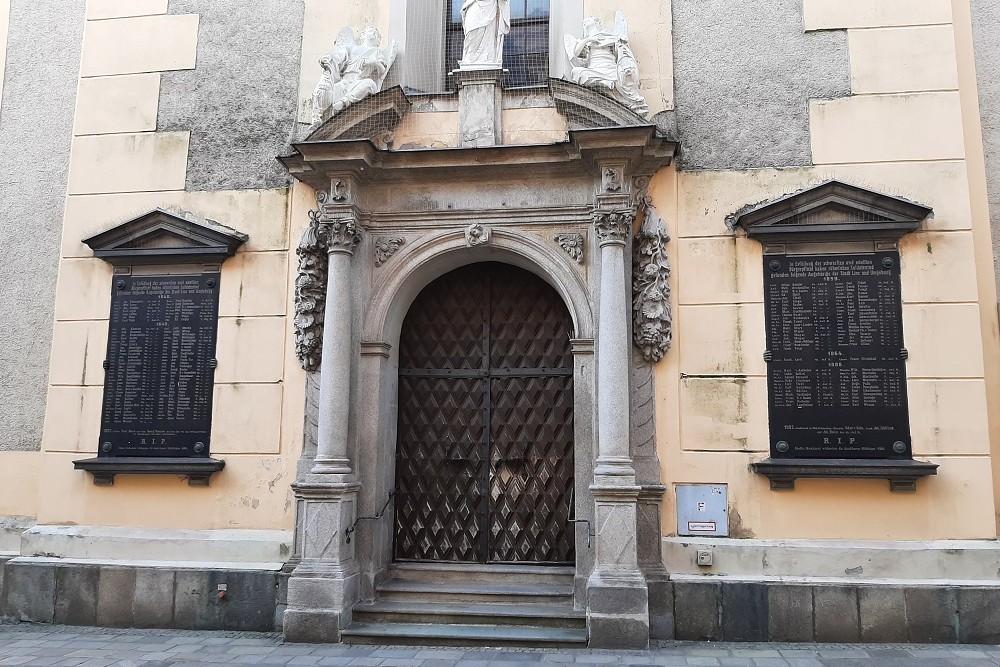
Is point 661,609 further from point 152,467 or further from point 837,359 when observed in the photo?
point 152,467

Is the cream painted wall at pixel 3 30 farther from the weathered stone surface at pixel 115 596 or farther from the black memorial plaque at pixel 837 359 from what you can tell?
the black memorial plaque at pixel 837 359

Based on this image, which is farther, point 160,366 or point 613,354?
point 160,366

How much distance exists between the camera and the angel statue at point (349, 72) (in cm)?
735

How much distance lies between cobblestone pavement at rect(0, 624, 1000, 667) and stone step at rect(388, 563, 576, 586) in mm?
954

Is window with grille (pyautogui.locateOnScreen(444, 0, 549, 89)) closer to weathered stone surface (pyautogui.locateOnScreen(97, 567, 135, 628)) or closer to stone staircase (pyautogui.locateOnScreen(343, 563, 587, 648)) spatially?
stone staircase (pyautogui.locateOnScreen(343, 563, 587, 648))

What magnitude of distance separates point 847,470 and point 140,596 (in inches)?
237

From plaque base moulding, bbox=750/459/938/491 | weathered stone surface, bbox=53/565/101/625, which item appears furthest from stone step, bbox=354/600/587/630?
weathered stone surface, bbox=53/565/101/625

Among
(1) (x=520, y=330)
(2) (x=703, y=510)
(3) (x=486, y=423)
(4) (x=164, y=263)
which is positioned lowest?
(2) (x=703, y=510)

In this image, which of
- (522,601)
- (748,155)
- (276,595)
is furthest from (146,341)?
(748,155)

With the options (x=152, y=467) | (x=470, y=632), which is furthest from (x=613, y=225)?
(x=152, y=467)

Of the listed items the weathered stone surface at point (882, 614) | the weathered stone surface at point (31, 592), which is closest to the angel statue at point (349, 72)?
the weathered stone surface at point (31, 592)

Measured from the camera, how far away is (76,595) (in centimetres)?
718

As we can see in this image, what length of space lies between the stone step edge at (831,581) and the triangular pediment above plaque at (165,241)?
493 cm

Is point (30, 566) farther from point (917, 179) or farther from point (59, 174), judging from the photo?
point (917, 179)
